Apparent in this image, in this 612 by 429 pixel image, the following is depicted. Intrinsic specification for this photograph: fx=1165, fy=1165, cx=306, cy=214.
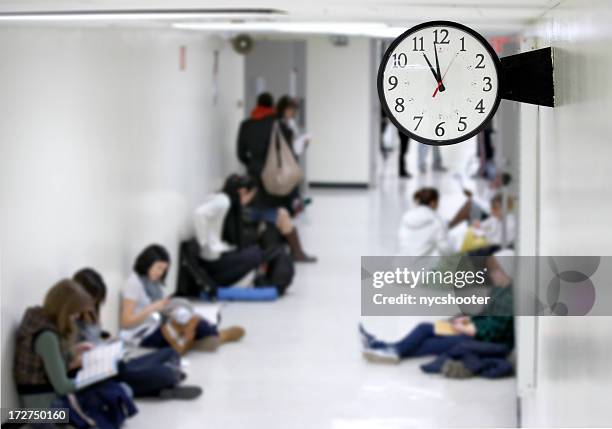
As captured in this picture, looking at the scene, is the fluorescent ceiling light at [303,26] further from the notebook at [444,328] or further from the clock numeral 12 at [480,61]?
the notebook at [444,328]

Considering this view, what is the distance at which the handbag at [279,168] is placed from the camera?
12.3m

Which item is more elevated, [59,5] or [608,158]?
[59,5]

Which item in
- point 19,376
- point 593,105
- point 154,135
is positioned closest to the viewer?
point 593,105

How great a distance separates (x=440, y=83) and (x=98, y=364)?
330 centimetres

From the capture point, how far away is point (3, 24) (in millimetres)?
5633

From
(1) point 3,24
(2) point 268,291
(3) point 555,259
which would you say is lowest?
(2) point 268,291

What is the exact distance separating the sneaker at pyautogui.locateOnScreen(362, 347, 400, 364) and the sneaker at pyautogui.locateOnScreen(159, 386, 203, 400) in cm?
141

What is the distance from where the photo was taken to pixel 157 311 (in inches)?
328

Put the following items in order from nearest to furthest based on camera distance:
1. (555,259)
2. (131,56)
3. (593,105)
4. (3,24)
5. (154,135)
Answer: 1. (593,105)
2. (555,259)
3. (3,24)
4. (131,56)
5. (154,135)

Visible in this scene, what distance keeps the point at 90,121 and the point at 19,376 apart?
7.03 ft

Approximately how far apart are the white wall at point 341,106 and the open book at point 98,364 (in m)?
13.4

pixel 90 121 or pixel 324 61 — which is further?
pixel 324 61

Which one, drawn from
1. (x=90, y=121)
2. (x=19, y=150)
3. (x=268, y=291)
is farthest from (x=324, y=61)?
(x=19, y=150)

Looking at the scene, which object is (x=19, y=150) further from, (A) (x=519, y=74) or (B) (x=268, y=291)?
(B) (x=268, y=291)
